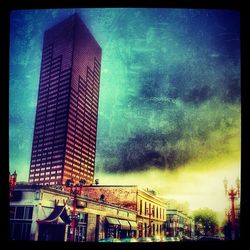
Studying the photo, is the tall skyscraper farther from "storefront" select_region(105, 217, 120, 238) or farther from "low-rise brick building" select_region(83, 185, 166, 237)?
"storefront" select_region(105, 217, 120, 238)

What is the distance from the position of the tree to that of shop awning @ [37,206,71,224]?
7842 millimetres

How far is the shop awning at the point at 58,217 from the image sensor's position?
591 inches

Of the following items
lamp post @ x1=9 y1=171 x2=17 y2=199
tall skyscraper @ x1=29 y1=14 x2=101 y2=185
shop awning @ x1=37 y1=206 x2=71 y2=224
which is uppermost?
tall skyscraper @ x1=29 y1=14 x2=101 y2=185

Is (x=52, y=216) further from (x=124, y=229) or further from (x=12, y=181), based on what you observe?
(x=124, y=229)

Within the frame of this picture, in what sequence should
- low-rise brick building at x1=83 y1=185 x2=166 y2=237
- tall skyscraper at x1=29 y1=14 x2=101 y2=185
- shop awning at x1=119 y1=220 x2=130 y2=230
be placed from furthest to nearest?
low-rise brick building at x1=83 y1=185 x2=166 y2=237
shop awning at x1=119 y1=220 x2=130 y2=230
tall skyscraper at x1=29 y1=14 x2=101 y2=185

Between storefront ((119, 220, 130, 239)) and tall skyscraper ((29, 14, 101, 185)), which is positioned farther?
storefront ((119, 220, 130, 239))

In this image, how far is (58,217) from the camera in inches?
603

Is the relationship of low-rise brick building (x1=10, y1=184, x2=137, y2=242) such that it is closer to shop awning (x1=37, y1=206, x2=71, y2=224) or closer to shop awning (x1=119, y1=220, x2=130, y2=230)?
shop awning (x1=37, y1=206, x2=71, y2=224)

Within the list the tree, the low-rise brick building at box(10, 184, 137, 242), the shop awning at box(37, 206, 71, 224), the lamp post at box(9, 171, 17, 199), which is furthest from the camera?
the tree

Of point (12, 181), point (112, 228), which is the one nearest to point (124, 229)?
point (112, 228)

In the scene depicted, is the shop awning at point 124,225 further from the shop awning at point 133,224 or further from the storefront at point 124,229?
the shop awning at point 133,224

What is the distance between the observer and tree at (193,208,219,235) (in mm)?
15628

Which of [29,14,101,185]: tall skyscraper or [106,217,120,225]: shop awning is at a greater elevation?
[29,14,101,185]: tall skyscraper

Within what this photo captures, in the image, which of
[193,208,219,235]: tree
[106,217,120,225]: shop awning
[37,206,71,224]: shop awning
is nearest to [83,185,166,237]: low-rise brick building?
[106,217,120,225]: shop awning
